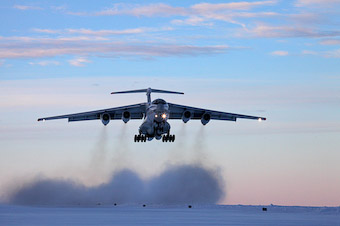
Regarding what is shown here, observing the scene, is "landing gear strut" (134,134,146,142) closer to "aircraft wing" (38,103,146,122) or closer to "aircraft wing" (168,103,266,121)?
"aircraft wing" (38,103,146,122)

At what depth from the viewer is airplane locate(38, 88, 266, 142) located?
79.5m

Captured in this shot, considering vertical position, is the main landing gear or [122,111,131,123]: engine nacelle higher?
[122,111,131,123]: engine nacelle

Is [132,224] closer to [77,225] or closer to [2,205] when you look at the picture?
[77,225]

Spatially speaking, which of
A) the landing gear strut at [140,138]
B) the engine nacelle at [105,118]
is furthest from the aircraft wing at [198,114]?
the engine nacelle at [105,118]

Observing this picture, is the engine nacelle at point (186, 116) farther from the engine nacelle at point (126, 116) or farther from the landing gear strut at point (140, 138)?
the engine nacelle at point (126, 116)

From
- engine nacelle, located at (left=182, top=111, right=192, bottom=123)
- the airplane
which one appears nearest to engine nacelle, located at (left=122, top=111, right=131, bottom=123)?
the airplane

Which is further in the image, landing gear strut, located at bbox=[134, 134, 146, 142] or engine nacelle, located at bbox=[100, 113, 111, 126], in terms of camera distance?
landing gear strut, located at bbox=[134, 134, 146, 142]

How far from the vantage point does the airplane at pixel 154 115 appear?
7950cm

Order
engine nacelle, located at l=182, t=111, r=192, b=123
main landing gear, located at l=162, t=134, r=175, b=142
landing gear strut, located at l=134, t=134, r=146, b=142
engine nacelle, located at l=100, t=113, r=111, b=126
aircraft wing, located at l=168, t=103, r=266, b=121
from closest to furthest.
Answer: main landing gear, located at l=162, t=134, r=175, b=142 → engine nacelle, located at l=100, t=113, r=111, b=126 → landing gear strut, located at l=134, t=134, r=146, b=142 → engine nacelle, located at l=182, t=111, r=192, b=123 → aircraft wing, located at l=168, t=103, r=266, b=121

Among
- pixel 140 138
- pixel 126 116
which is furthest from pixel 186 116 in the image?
pixel 126 116

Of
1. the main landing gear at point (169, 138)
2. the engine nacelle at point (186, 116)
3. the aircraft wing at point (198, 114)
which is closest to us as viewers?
the main landing gear at point (169, 138)

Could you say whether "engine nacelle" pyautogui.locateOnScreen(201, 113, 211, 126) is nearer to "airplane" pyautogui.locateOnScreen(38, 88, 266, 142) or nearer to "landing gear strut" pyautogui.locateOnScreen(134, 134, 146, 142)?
"airplane" pyautogui.locateOnScreen(38, 88, 266, 142)

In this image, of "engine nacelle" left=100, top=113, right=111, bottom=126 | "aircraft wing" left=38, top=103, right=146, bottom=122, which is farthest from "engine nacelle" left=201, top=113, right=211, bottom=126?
"engine nacelle" left=100, top=113, right=111, bottom=126

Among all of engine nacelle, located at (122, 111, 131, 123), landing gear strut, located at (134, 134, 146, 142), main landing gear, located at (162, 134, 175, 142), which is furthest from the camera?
landing gear strut, located at (134, 134, 146, 142)
